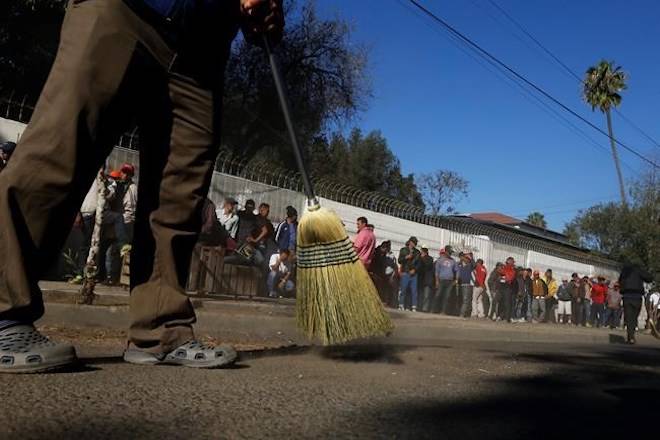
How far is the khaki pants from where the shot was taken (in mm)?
2324

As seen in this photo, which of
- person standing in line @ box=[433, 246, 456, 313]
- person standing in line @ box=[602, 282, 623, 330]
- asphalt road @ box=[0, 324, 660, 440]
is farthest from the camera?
person standing in line @ box=[602, 282, 623, 330]

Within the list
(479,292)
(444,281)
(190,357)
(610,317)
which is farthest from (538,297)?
(190,357)

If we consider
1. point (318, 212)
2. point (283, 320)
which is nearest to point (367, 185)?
point (283, 320)

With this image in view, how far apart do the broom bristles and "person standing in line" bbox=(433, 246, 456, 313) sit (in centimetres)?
1203

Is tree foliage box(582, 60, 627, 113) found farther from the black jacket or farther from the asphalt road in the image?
the asphalt road

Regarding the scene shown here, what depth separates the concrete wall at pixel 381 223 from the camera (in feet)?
35.9

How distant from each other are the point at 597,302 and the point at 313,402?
21448 millimetres

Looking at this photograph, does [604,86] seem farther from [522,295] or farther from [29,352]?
[29,352]

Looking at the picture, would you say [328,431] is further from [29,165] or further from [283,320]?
[283,320]

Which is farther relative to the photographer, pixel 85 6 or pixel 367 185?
pixel 367 185

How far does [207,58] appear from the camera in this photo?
2.80 metres

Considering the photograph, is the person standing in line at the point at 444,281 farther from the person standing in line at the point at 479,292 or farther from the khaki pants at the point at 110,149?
the khaki pants at the point at 110,149

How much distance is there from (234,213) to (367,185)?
35.3 meters

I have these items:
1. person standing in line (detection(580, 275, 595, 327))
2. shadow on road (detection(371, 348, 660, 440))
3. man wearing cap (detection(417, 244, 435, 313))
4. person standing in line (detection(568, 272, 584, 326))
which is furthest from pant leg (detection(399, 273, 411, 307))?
shadow on road (detection(371, 348, 660, 440))
